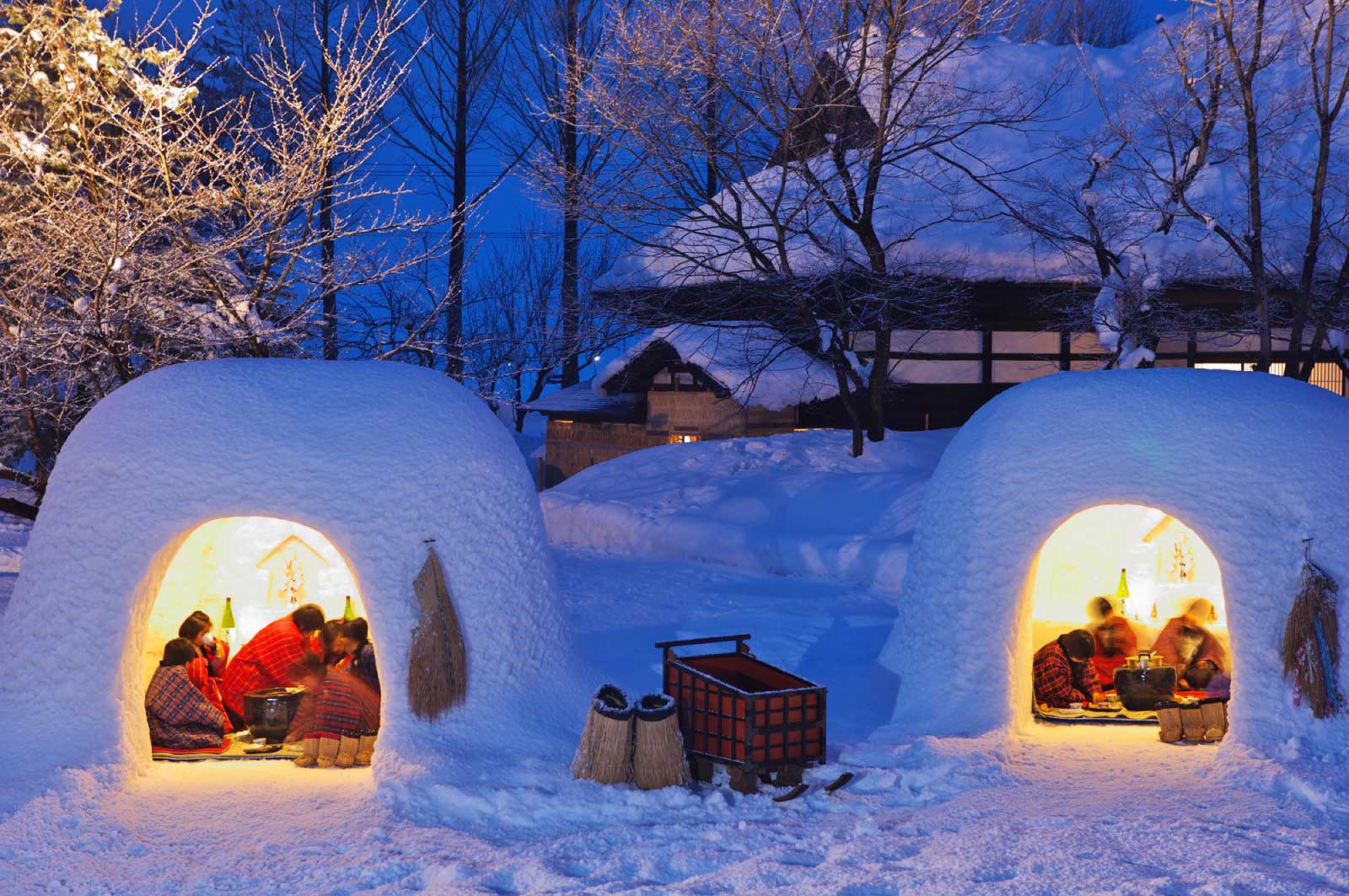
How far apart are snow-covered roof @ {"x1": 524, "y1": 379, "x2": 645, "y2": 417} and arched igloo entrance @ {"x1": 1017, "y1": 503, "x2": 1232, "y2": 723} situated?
41.1 feet

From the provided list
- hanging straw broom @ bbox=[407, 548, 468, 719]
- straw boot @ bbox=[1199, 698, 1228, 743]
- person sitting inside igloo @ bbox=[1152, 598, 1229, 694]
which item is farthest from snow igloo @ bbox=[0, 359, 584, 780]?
person sitting inside igloo @ bbox=[1152, 598, 1229, 694]

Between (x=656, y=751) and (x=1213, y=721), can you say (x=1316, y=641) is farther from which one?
(x=656, y=751)

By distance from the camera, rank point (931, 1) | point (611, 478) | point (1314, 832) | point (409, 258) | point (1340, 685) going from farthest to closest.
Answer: point (611, 478) → point (931, 1) → point (409, 258) → point (1340, 685) → point (1314, 832)

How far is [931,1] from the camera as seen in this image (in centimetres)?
1442

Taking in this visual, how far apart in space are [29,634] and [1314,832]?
6.53 metres

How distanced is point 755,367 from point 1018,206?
428cm

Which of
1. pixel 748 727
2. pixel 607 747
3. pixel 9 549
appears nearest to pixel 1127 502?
pixel 748 727

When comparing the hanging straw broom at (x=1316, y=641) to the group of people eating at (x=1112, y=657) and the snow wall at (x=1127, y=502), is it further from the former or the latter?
the group of people eating at (x=1112, y=657)

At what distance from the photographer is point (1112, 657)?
27.0 feet

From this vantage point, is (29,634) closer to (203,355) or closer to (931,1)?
(203,355)

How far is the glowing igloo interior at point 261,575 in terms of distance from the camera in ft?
26.4

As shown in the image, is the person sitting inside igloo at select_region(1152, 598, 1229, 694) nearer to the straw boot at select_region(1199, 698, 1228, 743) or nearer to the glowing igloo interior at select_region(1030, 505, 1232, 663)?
the glowing igloo interior at select_region(1030, 505, 1232, 663)

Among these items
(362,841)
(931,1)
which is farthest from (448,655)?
(931,1)

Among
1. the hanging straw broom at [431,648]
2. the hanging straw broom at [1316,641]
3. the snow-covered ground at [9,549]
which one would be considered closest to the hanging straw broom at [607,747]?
the hanging straw broom at [431,648]
